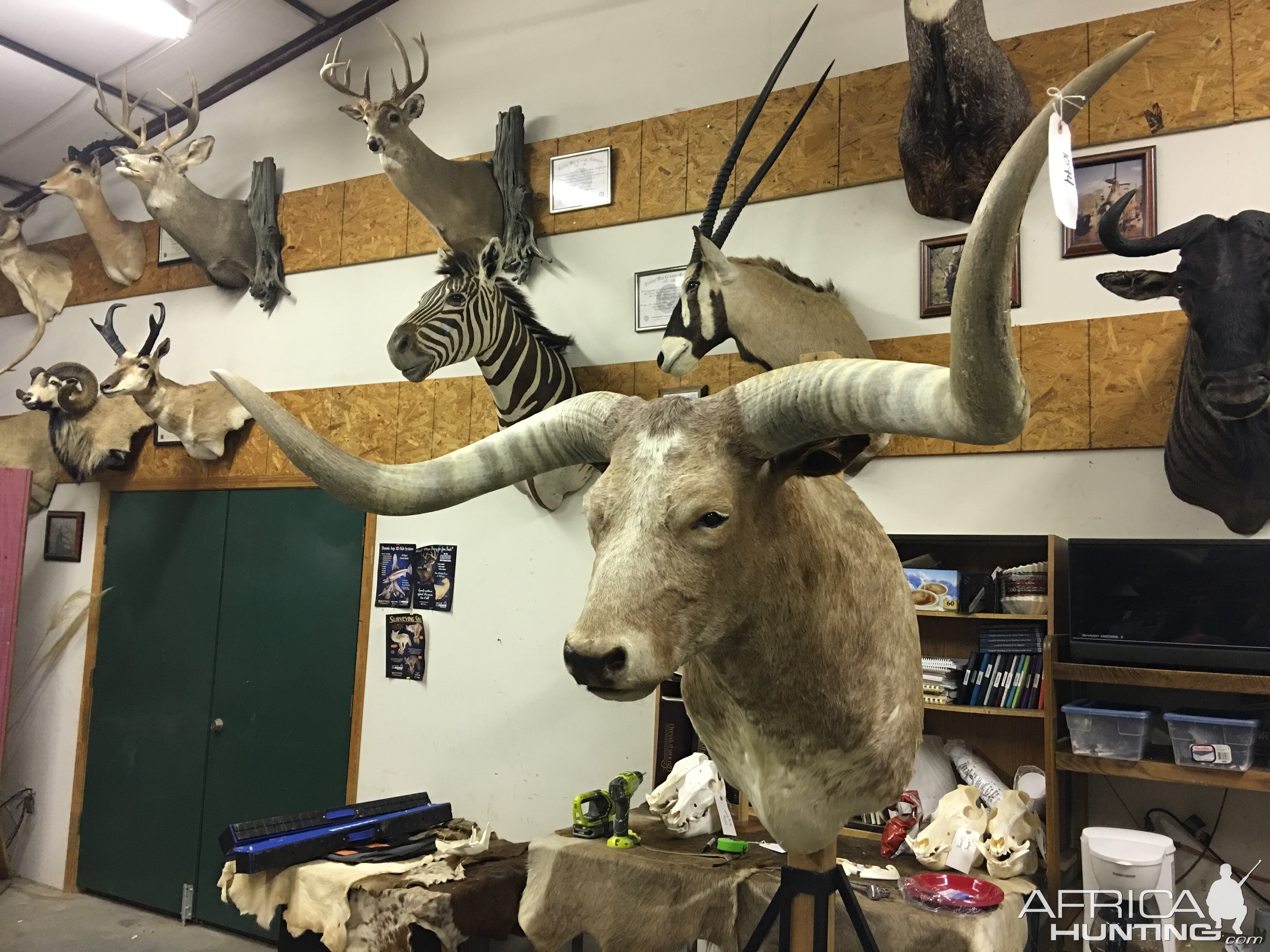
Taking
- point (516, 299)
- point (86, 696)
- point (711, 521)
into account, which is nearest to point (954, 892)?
point (711, 521)

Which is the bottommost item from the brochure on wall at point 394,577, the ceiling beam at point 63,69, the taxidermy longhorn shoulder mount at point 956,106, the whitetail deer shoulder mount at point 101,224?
the brochure on wall at point 394,577

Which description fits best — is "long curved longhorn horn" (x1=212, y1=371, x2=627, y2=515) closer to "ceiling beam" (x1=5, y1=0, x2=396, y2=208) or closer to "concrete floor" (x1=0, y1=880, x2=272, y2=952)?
"concrete floor" (x1=0, y1=880, x2=272, y2=952)

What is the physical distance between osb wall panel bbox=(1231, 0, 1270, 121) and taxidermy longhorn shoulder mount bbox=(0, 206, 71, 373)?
20.8 ft

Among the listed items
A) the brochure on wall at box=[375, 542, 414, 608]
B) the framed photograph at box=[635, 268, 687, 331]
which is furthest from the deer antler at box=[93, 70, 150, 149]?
the framed photograph at box=[635, 268, 687, 331]

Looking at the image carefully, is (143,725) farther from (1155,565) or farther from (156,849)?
(1155,565)

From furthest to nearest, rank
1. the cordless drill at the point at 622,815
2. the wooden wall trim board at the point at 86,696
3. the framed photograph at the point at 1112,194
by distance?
the wooden wall trim board at the point at 86,696 < the framed photograph at the point at 1112,194 < the cordless drill at the point at 622,815

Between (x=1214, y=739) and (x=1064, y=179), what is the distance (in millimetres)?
1830

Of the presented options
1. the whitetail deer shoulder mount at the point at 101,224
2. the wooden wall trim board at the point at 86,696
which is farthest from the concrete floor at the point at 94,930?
the whitetail deer shoulder mount at the point at 101,224

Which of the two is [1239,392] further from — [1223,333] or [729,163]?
[729,163]

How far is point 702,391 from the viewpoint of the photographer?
1.65 meters

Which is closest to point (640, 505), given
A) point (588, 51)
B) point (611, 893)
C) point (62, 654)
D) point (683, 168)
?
point (611, 893)

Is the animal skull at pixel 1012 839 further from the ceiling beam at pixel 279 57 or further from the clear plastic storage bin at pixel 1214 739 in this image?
the ceiling beam at pixel 279 57

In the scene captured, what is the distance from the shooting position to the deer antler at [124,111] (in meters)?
4.80

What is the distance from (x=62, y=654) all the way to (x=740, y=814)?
14.9 ft
